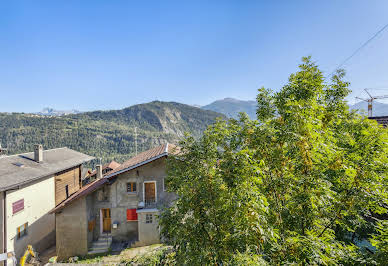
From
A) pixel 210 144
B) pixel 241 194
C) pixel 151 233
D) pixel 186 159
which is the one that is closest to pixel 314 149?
pixel 241 194

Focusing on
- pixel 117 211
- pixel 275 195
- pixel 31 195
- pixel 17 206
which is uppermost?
pixel 275 195

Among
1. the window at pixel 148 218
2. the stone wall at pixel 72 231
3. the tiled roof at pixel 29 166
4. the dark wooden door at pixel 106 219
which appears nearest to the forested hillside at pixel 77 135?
the tiled roof at pixel 29 166

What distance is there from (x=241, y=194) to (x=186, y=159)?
7.61 feet

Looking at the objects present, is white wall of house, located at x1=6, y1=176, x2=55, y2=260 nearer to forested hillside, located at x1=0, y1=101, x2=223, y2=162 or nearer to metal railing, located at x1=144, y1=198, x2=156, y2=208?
metal railing, located at x1=144, y1=198, x2=156, y2=208

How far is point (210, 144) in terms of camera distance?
554 centimetres

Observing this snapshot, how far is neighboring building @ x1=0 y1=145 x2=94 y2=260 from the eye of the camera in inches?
573

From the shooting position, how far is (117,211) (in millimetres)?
17109

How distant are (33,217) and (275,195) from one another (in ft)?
69.8

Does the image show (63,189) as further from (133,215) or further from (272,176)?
(272,176)

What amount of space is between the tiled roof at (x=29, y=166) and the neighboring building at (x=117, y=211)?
12.5 feet

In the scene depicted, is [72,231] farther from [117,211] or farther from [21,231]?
[21,231]

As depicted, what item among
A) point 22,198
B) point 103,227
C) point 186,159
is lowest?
point 103,227

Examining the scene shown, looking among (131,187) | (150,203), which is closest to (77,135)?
(131,187)

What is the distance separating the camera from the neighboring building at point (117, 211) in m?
16.1
